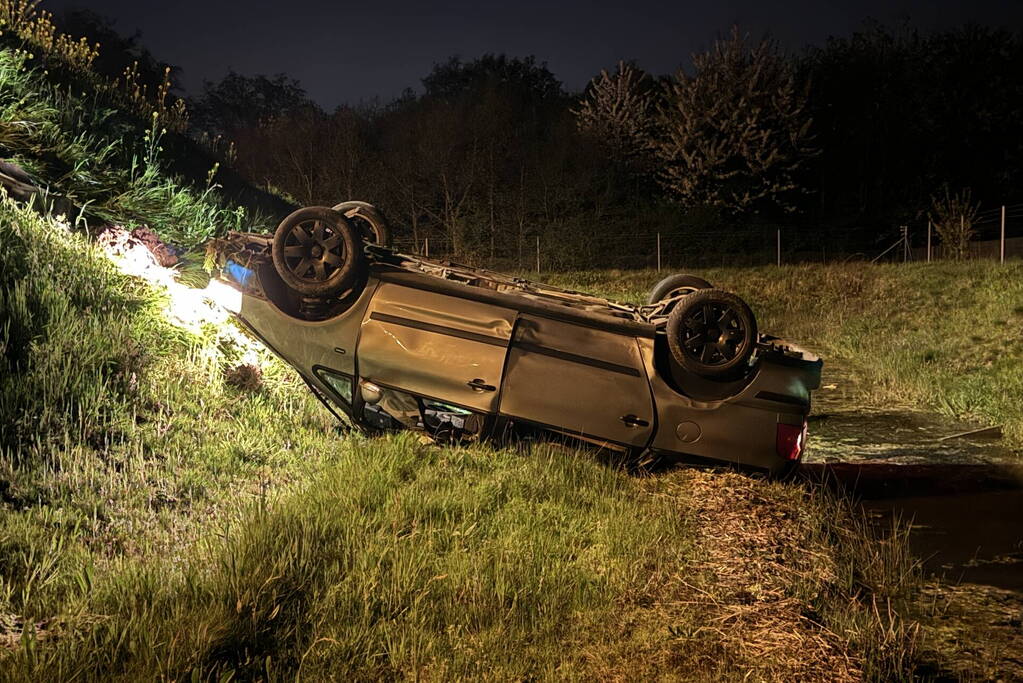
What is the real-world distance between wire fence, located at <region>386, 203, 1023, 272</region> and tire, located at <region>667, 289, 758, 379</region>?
23.7m

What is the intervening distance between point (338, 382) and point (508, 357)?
1.15 metres

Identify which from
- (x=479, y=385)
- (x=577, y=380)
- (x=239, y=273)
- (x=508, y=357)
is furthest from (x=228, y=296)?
(x=577, y=380)

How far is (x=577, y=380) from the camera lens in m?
5.54

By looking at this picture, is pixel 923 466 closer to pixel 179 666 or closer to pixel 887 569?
pixel 887 569

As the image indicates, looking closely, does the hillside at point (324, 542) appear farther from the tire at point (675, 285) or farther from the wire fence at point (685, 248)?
the wire fence at point (685, 248)

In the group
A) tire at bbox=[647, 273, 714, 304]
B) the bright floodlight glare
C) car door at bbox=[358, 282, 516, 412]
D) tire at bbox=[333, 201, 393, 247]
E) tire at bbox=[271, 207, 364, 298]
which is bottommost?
car door at bbox=[358, 282, 516, 412]

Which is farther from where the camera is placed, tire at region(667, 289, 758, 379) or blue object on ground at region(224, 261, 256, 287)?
blue object on ground at region(224, 261, 256, 287)

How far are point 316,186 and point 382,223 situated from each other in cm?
2732

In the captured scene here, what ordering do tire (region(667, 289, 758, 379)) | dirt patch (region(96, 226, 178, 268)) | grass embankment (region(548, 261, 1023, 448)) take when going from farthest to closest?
1. grass embankment (region(548, 261, 1023, 448))
2. dirt patch (region(96, 226, 178, 268))
3. tire (region(667, 289, 758, 379))

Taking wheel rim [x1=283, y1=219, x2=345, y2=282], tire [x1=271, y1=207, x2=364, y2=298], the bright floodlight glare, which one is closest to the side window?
tire [x1=271, y1=207, x2=364, y2=298]

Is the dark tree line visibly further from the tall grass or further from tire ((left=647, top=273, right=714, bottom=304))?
tire ((left=647, top=273, right=714, bottom=304))

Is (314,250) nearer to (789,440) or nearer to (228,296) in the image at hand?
(228,296)

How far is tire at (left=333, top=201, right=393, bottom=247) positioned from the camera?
6.45 metres

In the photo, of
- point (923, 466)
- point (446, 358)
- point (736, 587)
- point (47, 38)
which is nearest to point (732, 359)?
point (736, 587)
